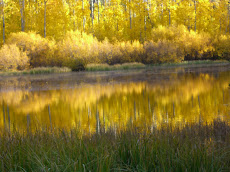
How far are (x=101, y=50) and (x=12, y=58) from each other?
9199 millimetres

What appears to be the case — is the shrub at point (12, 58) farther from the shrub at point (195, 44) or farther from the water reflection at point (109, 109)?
the shrub at point (195, 44)

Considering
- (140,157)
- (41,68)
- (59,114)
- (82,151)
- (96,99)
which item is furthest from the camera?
(41,68)

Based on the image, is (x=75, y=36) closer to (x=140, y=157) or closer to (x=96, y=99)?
(x=96, y=99)

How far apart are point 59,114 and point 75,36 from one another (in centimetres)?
2331

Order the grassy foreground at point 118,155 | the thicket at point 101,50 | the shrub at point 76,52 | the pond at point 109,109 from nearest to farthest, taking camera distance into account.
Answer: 1. the grassy foreground at point 118,155
2. the pond at point 109,109
3. the thicket at point 101,50
4. the shrub at point 76,52

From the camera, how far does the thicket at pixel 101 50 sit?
3095 centimetres

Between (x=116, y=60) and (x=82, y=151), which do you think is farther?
(x=116, y=60)

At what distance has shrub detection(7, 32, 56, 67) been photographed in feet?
104

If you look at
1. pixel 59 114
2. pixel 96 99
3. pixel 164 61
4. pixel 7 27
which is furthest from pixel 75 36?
pixel 59 114

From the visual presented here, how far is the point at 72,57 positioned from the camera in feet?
102

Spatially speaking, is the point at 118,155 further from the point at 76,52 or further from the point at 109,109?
the point at 76,52

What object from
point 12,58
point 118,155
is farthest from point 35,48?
point 118,155

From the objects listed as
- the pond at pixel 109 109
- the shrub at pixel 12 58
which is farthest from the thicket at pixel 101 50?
the pond at pixel 109 109

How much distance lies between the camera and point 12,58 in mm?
29344
